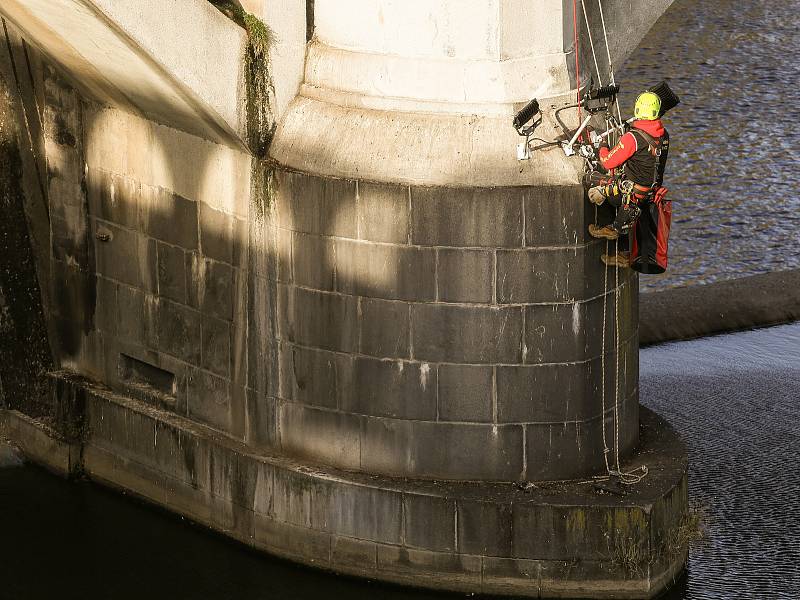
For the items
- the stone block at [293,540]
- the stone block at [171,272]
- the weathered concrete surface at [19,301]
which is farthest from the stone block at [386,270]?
the weathered concrete surface at [19,301]

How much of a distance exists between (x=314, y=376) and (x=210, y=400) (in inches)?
66.4

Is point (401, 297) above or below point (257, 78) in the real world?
below

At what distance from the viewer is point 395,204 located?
51.6 ft

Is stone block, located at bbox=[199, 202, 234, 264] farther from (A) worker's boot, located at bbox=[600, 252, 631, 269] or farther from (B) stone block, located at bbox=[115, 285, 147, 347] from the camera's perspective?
(A) worker's boot, located at bbox=[600, 252, 631, 269]

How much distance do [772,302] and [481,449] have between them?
10059 millimetres

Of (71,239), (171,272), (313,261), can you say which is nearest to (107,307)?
(71,239)

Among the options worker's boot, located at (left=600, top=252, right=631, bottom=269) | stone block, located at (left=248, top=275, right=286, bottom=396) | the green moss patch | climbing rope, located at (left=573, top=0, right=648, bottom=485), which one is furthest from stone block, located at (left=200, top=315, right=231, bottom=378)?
worker's boot, located at (left=600, top=252, right=631, bottom=269)

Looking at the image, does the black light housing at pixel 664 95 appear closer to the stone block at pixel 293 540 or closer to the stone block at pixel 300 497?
the stone block at pixel 300 497

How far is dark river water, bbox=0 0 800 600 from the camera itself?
57.1ft

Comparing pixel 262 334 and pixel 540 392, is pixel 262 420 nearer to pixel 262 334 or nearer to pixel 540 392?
pixel 262 334

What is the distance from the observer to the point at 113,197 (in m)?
18.6

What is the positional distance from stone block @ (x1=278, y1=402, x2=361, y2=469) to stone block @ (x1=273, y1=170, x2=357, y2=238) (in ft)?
5.81

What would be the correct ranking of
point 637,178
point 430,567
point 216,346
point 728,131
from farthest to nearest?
point 728,131 → point 216,346 → point 430,567 → point 637,178

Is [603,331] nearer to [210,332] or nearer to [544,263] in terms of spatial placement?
[544,263]
